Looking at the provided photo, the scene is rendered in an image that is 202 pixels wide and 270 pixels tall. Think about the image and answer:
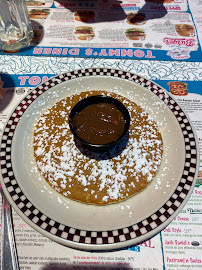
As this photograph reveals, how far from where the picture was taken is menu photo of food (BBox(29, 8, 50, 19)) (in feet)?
5.96

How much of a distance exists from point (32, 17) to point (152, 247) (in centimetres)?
188

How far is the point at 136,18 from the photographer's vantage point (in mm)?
1820

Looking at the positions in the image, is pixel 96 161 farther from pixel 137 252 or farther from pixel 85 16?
pixel 85 16

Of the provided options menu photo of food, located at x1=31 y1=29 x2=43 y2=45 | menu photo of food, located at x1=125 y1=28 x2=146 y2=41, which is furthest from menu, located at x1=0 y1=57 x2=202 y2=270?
menu photo of food, located at x1=31 y1=29 x2=43 y2=45

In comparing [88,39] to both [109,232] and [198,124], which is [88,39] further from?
[109,232]

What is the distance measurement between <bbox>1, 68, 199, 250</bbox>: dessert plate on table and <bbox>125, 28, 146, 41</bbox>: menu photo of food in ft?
1.81

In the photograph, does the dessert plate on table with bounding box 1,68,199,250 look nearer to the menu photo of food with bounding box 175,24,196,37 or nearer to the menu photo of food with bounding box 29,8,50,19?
the menu photo of food with bounding box 175,24,196,37

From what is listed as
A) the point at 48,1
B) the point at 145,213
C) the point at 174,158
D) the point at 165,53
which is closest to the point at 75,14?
the point at 48,1

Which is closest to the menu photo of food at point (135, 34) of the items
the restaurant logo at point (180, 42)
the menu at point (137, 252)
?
the restaurant logo at point (180, 42)

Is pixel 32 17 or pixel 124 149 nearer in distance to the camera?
pixel 124 149

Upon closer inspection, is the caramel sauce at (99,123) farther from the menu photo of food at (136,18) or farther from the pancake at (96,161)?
the menu photo of food at (136,18)

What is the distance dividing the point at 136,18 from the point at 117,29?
0.22 metres

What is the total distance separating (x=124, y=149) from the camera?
44.1 inches

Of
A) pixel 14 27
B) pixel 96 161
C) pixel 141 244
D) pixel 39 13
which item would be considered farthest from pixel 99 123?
pixel 39 13
